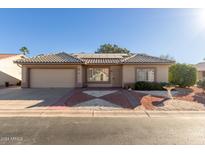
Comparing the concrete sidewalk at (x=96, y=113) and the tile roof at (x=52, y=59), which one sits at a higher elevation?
the tile roof at (x=52, y=59)

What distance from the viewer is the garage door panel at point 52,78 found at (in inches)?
736

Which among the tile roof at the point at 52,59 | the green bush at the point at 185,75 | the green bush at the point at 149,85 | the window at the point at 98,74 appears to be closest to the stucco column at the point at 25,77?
the tile roof at the point at 52,59

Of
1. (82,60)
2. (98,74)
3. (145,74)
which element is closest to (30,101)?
(82,60)

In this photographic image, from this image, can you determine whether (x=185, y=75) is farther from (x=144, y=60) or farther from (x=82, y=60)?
(x=82, y=60)

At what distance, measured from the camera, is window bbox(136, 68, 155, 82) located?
59.9 feet

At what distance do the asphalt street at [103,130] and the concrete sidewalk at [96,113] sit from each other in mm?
508

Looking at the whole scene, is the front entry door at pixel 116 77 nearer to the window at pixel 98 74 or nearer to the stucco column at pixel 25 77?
the window at pixel 98 74

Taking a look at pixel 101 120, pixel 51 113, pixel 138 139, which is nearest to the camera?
pixel 138 139
